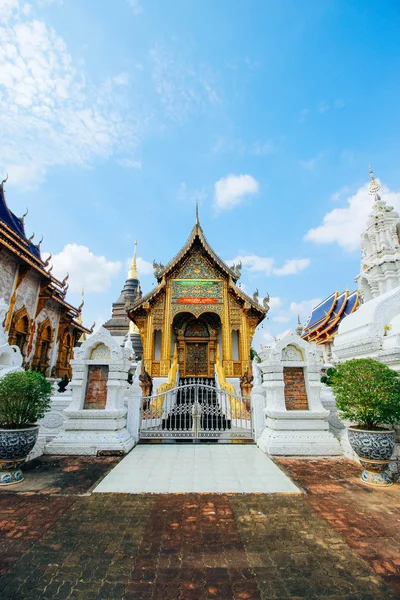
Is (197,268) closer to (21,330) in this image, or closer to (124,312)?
(21,330)

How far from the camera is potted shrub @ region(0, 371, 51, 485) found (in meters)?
3.95

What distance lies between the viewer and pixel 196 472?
426 cm

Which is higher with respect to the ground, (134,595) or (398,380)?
(398,380)

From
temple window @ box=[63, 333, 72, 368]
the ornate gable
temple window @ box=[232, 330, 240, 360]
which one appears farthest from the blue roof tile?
temple window @ box=[63, 333, 72, 368]

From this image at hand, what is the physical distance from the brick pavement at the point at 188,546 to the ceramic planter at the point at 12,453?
0.50 metres

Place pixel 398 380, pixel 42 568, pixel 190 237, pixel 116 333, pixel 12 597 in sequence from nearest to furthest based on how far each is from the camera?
pixel 12 597 < pixel 42 568 < pixel 398 380 < pixel 190 237 < pixel 116 333

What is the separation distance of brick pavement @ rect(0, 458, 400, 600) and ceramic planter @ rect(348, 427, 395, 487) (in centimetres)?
43

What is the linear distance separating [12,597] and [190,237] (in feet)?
42.5

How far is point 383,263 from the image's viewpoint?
9188 mm

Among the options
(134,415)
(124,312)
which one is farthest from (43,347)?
(124,312)

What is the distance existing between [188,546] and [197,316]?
34.4 feet

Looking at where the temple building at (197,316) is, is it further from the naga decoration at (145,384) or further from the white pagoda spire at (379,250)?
the white pagoda spire at (379,250)

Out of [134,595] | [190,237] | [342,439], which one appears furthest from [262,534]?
[190,237]

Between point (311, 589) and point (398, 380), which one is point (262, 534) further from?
point (398, 380)
